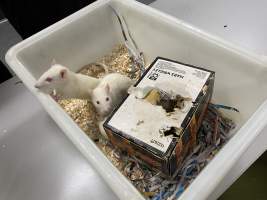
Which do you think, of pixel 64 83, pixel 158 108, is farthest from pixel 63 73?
pixel 158 108

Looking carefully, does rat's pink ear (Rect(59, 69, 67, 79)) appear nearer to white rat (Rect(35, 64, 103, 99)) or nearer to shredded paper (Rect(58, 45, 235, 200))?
white rat (Rect(35, 64, 103, 99))

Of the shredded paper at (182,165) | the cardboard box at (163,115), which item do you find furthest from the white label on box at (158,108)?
the shredded paper at (182,165)

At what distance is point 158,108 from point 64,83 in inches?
8.2

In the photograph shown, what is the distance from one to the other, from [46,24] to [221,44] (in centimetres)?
65

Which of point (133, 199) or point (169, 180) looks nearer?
point (133, 199)

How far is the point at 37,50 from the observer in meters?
0.59

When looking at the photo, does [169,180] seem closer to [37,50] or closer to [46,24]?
[37,50]

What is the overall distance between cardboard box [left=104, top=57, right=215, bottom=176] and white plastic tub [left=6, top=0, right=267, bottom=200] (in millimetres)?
60

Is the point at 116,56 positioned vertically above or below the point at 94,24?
below

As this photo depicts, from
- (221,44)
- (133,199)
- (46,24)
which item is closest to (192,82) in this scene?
(221,44)

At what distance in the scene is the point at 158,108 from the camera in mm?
410

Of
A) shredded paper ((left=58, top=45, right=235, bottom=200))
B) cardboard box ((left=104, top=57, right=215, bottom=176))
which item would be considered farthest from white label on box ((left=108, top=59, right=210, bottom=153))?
shredded paper ((left=58, top=45, right=235, bottom=200))

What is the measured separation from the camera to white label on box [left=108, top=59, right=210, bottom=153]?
385 millimetres

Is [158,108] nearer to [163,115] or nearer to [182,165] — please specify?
[163,115]
